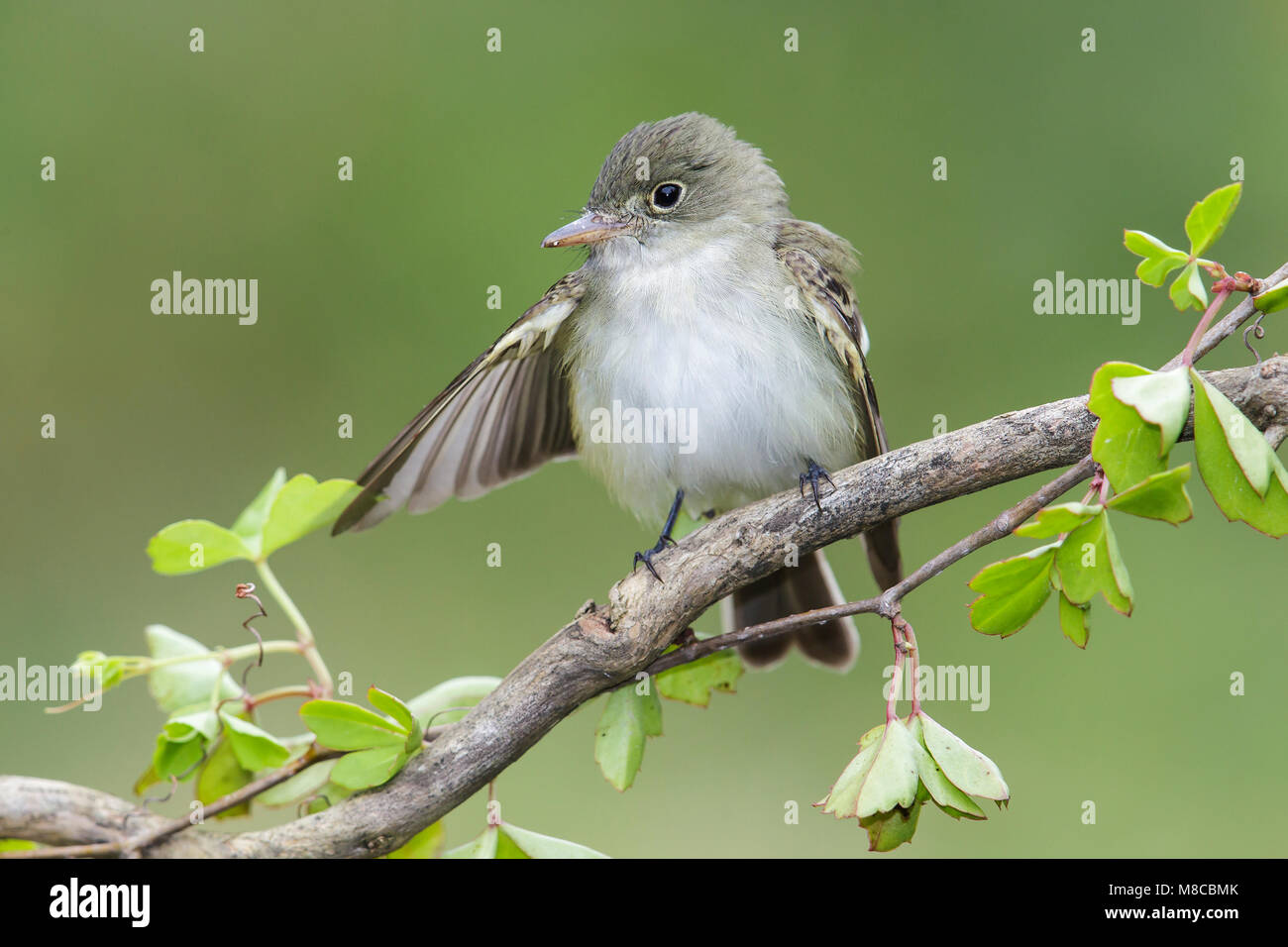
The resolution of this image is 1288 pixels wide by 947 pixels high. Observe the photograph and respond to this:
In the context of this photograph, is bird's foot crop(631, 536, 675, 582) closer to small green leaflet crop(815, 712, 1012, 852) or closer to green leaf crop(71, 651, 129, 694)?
small green leaflet crop(815, 712, 1012, 852)

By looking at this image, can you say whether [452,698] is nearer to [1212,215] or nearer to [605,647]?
[605,647]

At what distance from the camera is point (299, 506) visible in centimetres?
244

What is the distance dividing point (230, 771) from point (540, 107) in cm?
434

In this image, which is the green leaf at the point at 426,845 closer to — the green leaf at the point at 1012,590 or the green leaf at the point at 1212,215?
the green leaf at the point at 1012,590

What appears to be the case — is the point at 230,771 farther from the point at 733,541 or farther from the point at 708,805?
the point at 708,805

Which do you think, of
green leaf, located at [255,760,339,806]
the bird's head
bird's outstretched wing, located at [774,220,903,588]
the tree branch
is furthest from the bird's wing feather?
green leaf, located at [255,760,339,806]

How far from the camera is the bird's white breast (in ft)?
10.1

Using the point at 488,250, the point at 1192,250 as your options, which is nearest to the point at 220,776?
the point at 1192,250

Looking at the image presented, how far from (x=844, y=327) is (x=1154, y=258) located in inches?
50.8

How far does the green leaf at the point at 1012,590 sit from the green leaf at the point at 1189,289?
1.53 feet

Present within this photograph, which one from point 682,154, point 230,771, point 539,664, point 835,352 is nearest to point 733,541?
point 539,664

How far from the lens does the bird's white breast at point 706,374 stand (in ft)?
10.1

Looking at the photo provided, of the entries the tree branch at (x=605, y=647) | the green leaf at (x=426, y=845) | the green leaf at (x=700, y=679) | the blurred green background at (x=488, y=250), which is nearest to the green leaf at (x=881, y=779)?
the tree branch at (x=605, y=647)

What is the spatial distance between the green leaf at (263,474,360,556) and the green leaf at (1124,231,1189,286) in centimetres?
157
